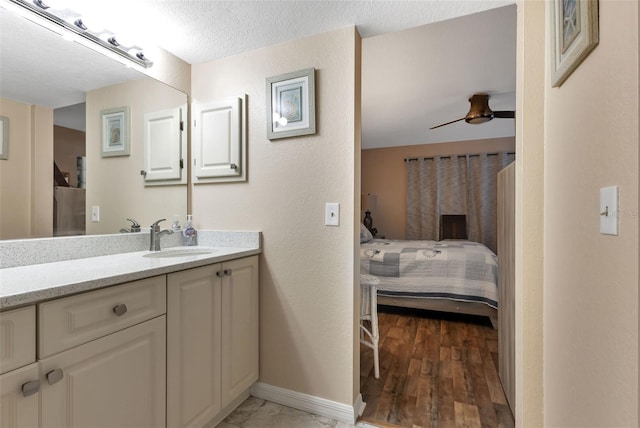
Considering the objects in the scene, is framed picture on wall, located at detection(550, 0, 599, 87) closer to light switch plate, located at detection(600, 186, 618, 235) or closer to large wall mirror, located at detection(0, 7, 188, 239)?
light switch plate, located at detection(600, 186, 618, 235)

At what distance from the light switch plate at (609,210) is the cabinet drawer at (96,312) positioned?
1.44 metres

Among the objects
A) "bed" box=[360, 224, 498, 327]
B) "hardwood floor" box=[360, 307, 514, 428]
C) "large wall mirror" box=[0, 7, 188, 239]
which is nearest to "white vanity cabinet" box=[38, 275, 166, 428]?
"large wall mirror" box=[0, 7, 188, 239]

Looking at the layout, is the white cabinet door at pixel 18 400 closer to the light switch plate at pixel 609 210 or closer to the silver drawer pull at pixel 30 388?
the silver drawer pull at pixel 30 388

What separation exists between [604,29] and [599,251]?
21.2 inches

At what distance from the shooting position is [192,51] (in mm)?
1903

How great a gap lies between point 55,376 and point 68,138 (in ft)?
3.66

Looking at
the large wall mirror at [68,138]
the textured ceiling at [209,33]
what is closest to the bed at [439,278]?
the textured ceiling at [209,33]

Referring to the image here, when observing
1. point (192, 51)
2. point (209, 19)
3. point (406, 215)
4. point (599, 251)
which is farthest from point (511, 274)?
point (406, 215)

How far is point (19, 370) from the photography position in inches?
31.1

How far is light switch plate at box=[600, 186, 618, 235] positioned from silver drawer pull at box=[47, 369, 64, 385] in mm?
1501

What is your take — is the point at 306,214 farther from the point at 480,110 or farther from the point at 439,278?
the point at 480,110

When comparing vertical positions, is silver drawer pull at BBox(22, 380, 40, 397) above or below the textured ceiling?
below

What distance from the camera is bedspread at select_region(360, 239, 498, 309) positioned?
9.64ft

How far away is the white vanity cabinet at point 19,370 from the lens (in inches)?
30.0
